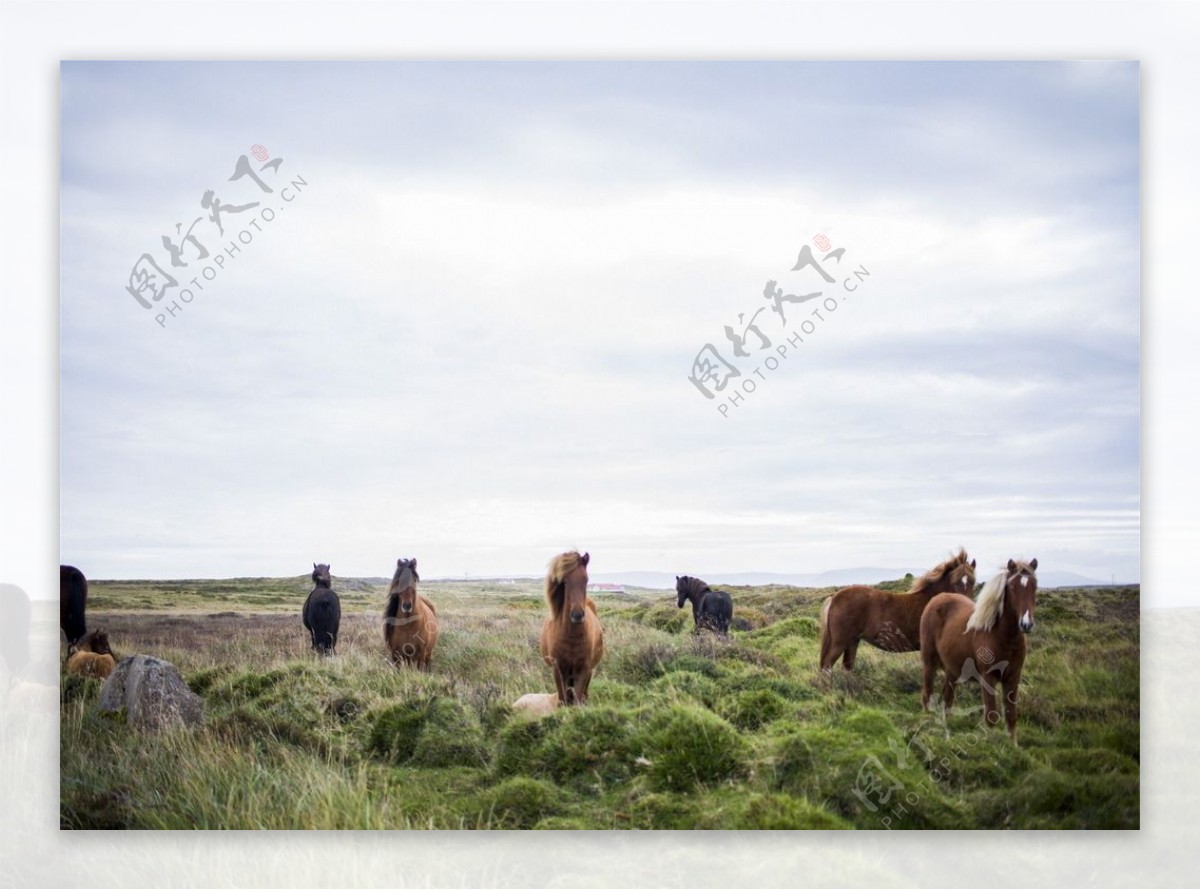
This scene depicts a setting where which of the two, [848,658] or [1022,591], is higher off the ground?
[1022,591]

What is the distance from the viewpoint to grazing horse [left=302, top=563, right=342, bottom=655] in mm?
6965

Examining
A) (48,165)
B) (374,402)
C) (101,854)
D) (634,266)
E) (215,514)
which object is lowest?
(101,854)

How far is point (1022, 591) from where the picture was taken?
6891 mm

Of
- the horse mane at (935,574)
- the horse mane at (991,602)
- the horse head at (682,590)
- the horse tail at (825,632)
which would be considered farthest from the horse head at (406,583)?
the horse mane at (991,602)

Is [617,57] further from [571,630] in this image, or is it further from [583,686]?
[583,686]

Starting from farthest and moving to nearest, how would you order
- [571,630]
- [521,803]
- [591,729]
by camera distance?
[571,630]
[591,729]
[521,803]

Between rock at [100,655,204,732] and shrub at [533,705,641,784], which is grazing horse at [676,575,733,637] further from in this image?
rock at [100,655,204,732]

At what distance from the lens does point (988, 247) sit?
6941 mm

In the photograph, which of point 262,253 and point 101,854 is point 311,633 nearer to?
point 101,854

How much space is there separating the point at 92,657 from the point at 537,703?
8.35 feet

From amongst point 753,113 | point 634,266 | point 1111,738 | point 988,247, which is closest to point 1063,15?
point 988,247

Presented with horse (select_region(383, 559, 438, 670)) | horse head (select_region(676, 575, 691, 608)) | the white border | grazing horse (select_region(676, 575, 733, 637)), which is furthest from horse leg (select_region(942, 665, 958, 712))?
horse (select_region(383, 559, 438, 670))

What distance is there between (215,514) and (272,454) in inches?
18.5

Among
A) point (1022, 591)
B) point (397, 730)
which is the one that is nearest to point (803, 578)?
point (1022, 591)
